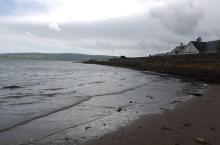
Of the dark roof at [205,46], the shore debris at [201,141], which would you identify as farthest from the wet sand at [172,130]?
the dark roof at [205,46]

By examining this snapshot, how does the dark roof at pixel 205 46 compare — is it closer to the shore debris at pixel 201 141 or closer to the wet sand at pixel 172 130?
the wet sand at pixel 172 130

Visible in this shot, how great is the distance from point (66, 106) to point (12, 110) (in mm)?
2933

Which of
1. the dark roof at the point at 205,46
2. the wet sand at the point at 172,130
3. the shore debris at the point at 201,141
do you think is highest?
the dark roof at the point at 205,46

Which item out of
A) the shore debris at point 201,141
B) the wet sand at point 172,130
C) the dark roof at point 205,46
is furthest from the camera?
the dark roof at point 205,46

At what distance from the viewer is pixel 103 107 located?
1591cm

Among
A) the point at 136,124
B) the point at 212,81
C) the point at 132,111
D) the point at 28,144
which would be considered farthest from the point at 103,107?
the point at 212,81

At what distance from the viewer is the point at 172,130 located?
9.90 metres

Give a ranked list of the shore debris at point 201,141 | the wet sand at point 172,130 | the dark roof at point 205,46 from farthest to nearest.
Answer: the dark roof at point 205,46 → the wet sand at point 172,130 → the shore debris at point 201,141

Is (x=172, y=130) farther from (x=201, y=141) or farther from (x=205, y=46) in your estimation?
(x=205, y=46)

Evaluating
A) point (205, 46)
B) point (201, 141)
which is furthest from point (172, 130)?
point (205, 46)

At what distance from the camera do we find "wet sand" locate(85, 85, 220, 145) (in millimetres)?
8602

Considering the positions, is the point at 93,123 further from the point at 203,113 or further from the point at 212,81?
the point at 212,81

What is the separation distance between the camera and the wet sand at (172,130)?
8.60 meters

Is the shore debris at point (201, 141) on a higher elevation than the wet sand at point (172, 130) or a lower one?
higher
